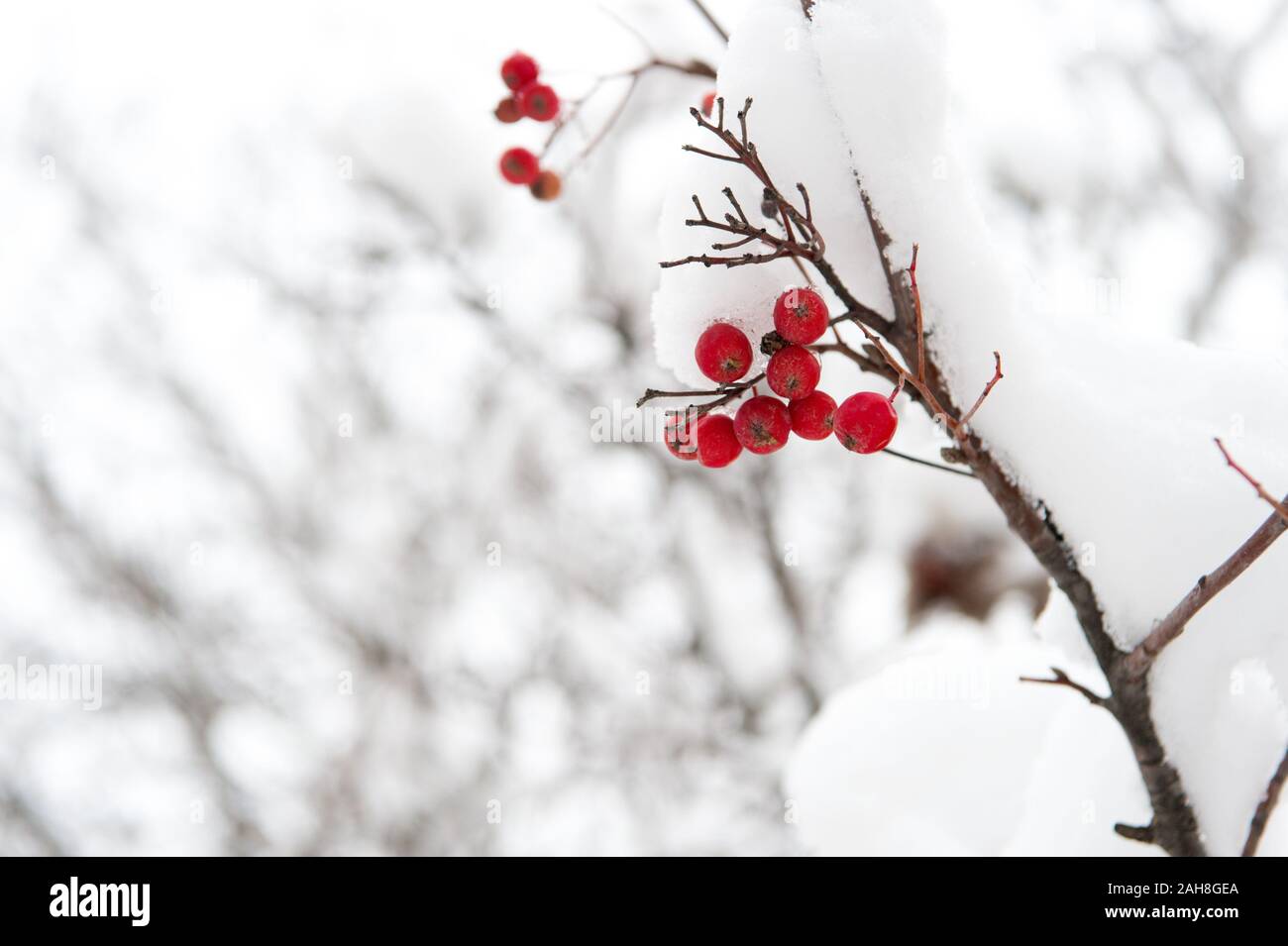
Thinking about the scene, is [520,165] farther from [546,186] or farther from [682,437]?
[682,437]

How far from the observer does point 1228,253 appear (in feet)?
17.0

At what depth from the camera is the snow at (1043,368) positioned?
0.94 meters

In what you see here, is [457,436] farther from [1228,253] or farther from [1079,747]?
[1228,253]

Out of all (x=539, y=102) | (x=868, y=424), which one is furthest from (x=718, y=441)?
(x=539, y=102)

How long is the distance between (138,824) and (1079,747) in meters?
6.93

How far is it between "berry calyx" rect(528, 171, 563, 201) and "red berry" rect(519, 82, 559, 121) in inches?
7.2

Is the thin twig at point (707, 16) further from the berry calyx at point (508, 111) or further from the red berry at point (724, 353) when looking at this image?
the red berry at point (724, 353)

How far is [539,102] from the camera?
1684 mm

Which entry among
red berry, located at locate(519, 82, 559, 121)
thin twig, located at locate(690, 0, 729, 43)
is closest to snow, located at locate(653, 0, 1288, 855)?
thin twig, located at locate(690, 0, 729, 43)

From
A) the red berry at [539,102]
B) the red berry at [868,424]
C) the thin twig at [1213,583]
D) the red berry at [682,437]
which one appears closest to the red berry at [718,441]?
the red berry at [682,437]

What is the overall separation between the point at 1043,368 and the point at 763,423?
385 millimetres
